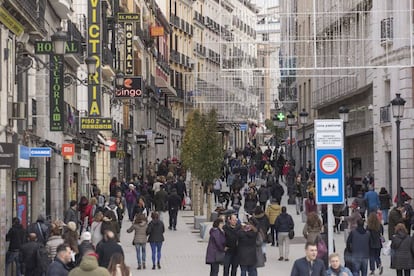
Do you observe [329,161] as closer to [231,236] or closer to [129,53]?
[231,236]

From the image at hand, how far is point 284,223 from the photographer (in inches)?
1064

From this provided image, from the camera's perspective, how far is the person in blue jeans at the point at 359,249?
69.1ft

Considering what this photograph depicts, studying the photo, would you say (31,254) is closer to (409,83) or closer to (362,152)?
(409,83)

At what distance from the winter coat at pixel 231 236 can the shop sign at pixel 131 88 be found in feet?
102

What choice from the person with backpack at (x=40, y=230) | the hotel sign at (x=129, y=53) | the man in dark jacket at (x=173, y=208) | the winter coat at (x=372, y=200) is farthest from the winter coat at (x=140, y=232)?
the hotel sign at (x=129, y=53)

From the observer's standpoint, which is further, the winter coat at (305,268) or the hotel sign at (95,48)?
the hotel sign at (95,48)

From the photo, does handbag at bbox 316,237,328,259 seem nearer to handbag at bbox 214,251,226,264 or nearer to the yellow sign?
handbag at bbox 214,251,226,264

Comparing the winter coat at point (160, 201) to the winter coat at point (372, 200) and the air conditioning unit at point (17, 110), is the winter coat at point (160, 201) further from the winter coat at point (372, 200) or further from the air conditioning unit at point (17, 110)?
the air conditioning unit at point (17, 110)

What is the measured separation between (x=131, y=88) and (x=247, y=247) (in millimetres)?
32154

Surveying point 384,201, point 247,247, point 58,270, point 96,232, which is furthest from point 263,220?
point 58,270

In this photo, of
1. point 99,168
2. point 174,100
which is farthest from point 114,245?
point 174,100

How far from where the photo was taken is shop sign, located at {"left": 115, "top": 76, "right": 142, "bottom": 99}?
52094 millimetres

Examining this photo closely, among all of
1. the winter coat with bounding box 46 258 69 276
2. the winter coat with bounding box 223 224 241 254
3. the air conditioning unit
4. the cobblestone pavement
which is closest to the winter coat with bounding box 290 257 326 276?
the winter coat with bounding box 46 258 69 276

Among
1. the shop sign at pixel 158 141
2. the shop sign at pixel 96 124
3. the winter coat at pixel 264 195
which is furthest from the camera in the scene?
the shop sign at pixel 158 141
